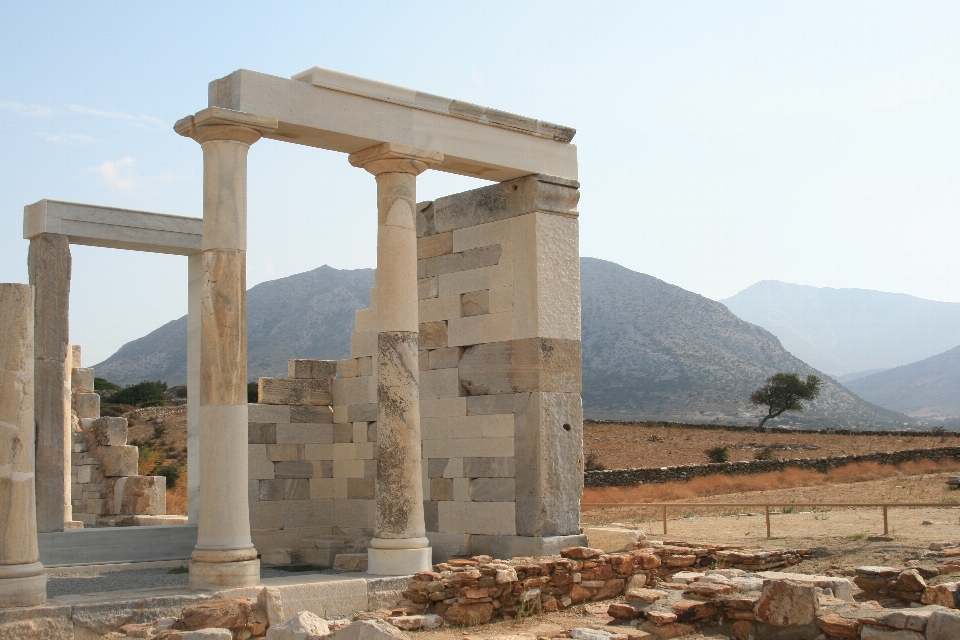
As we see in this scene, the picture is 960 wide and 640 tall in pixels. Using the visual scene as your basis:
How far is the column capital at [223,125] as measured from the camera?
10.5 m

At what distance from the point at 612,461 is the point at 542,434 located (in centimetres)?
2865

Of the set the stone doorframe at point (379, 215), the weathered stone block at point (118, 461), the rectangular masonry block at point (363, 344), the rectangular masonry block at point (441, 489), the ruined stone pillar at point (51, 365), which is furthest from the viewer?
the weathered stone block at point (118, 461)

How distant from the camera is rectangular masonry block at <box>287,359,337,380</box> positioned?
1482 cm

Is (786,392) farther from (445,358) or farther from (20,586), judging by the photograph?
(20,586)

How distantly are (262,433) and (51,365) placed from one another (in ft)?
13.0

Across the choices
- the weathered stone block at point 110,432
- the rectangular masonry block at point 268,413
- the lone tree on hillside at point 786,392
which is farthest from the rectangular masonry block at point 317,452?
the lone tree on hillside at point 786,392

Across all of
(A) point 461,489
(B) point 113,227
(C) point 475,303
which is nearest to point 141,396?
(B) point 113,227

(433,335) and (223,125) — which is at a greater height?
(223,125)

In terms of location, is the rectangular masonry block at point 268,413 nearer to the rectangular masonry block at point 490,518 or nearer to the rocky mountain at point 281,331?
the rectangular masonry block at point 490,518

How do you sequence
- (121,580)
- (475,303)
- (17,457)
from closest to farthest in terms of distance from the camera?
(17,457) → (121,580) → (475,303)

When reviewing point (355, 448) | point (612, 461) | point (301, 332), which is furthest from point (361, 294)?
point (355, 448)

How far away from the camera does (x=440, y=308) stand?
1411cm

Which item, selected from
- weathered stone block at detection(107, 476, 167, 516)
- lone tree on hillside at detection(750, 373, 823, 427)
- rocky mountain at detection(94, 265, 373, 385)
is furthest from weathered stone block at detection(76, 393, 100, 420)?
rocky mountain at detection(94, 265, 373, 385)

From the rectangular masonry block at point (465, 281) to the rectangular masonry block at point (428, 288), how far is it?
3.8 inches
